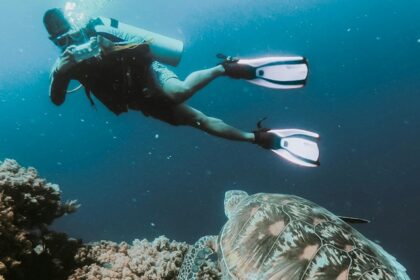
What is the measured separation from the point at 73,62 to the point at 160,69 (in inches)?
58.3

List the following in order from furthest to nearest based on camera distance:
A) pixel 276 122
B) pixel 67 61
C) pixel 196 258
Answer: pixel 276 122 < pixel 67 61 < pixel 196 258

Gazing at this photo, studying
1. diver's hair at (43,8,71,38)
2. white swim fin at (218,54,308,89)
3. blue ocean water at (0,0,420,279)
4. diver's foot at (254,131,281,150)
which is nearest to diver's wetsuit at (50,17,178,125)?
diver's hair at (43,8,71,38)

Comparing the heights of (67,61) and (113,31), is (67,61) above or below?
below

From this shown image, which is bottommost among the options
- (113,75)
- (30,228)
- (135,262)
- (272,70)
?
(135,262)

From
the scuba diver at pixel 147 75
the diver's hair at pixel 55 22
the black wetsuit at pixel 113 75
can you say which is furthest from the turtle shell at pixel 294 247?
the diver's hair at pixel 55 22

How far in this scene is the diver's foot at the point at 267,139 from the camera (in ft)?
18.1

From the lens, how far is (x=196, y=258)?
3.59 meters

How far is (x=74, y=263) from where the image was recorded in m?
4.02

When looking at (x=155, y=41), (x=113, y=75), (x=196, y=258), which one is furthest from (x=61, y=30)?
(x=196, y=258)

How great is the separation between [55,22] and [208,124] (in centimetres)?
281

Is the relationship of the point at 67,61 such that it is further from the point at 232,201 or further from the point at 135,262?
the point at 232,201

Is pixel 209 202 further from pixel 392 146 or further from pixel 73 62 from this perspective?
pixel 73 62

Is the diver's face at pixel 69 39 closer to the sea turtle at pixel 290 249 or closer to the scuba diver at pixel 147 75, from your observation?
the scuba diver at pixel 147 75

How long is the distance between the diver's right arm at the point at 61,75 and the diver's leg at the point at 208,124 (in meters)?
1.77
